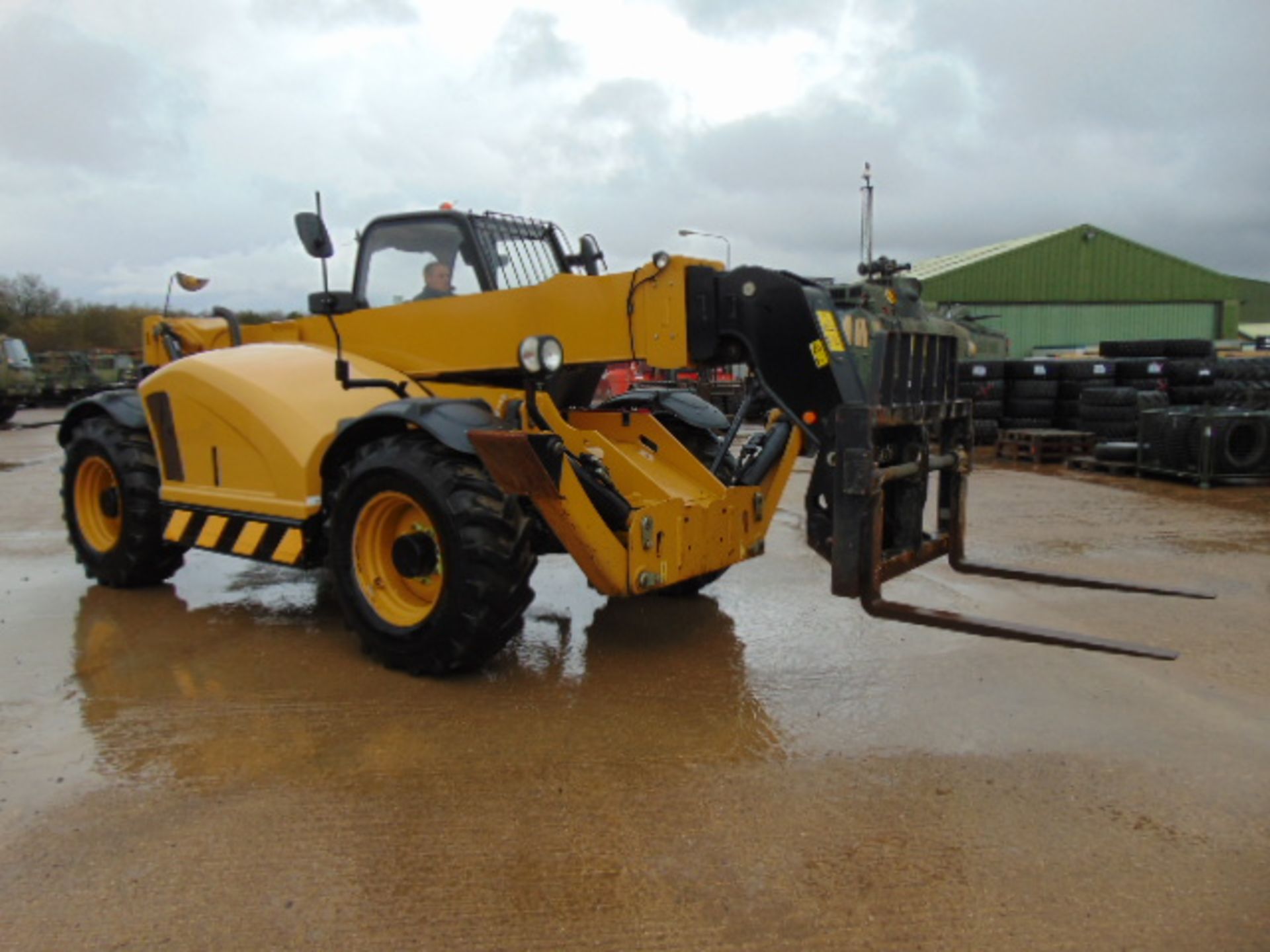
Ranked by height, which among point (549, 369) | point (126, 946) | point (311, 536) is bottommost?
point (126, 946)

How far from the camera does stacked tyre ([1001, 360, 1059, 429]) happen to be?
17.2m

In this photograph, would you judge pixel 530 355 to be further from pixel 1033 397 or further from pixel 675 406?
pixel 1033 397

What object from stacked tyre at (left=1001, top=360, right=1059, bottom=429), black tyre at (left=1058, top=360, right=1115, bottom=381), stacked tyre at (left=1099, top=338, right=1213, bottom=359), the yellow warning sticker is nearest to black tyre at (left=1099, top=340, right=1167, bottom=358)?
stacked tyre at (left=1099, top=338, right=1213, bottom=359)

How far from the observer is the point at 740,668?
5074 mm

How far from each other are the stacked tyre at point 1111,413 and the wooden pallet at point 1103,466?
0.97 metres

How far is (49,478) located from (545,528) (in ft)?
37.1

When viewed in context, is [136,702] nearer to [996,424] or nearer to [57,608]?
[57,608]

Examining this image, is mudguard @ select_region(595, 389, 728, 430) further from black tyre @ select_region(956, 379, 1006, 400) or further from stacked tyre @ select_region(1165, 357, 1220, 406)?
stacked tyre @ select_region(1165, 357, 1220, 406)

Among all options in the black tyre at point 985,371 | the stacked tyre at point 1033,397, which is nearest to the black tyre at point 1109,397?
the stacked tyre at point 1033,397

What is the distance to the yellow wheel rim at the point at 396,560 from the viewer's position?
16.1ft

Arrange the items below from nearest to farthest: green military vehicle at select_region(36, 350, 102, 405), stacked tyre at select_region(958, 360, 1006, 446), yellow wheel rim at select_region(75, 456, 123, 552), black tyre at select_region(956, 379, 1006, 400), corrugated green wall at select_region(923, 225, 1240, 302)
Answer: yellow wheel rim at select_region(75, 456, 123, 552)
stacked tyre at select_region(958, 360, 1006, 446)
black tyre at select_region(956, 379, 1006, 400)
green military vehicle at select_region(36, 350, 102, 405)
corrugated green wall at select_region(923, 225, 1240, 302)

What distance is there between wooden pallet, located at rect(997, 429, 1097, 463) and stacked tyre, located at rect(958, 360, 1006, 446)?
206 centimetres

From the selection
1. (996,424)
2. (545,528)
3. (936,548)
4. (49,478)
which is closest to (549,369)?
(545,528)

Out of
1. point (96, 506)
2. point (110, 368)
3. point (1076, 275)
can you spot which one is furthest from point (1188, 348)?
point (110, 368)
